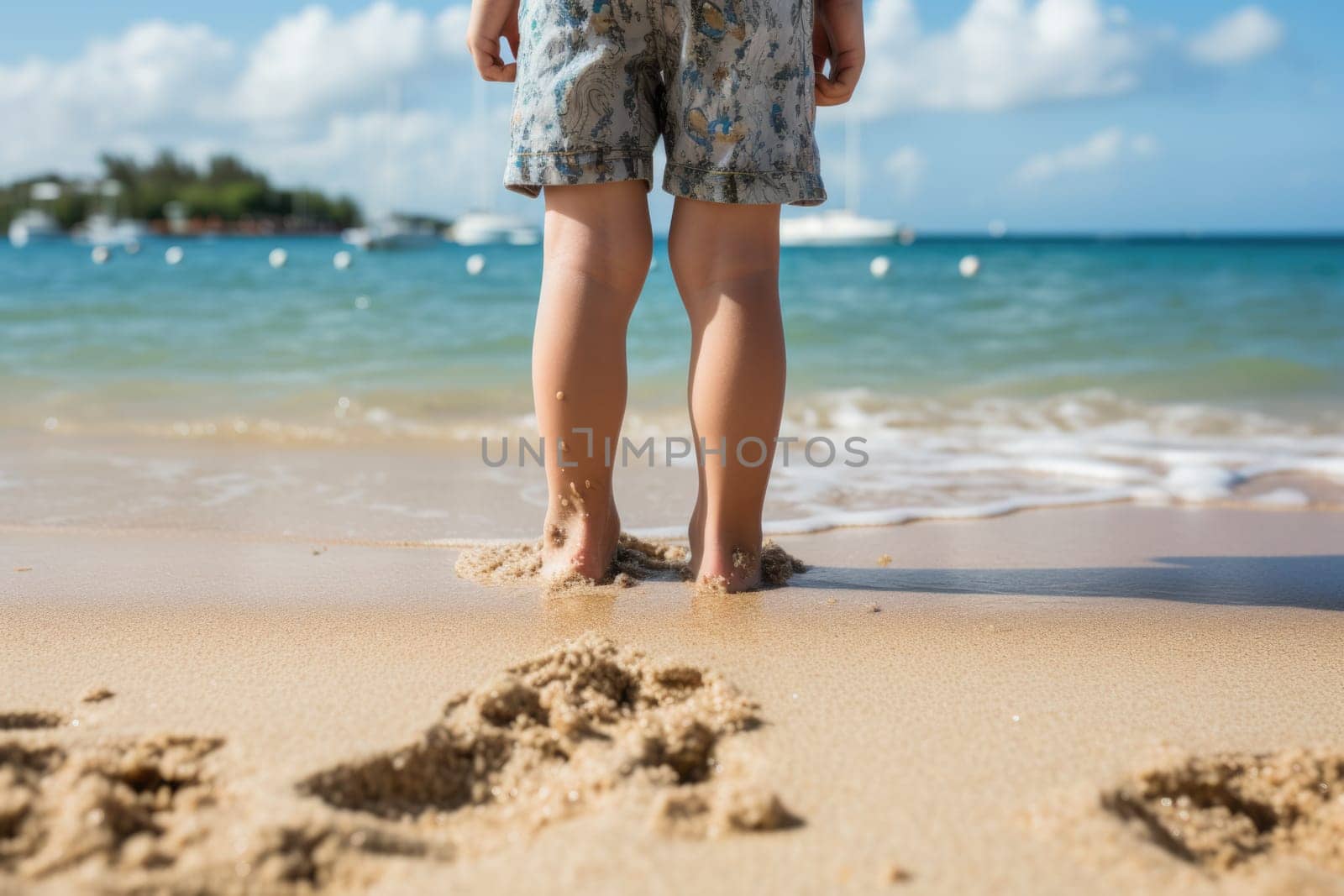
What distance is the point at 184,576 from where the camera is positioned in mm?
1898

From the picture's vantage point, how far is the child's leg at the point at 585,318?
1667 mm

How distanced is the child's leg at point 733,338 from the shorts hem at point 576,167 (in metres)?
0.10

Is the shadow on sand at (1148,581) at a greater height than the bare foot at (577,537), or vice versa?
the bare foot at (577,537)

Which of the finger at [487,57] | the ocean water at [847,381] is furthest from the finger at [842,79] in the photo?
the ocean water at [847,381]

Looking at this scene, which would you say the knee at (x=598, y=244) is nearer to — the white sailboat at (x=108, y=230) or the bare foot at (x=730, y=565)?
the bare foot at (x=730, y=565)

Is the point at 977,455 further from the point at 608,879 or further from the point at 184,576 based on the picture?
the point at 608,879

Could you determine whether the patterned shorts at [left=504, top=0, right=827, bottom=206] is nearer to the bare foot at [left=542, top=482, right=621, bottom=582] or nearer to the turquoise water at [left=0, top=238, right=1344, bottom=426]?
the bare foot at [left=542, top=482, right=621, bottom=582]

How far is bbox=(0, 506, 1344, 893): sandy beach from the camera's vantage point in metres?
0.90

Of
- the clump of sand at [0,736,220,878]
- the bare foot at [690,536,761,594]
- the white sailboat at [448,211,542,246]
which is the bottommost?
the clump of sand at [0,736,220,878]

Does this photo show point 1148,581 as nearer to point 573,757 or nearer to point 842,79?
point 842,79

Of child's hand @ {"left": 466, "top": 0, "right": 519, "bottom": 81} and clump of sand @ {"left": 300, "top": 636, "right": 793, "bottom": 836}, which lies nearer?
clump of sand @ {"left": 300, "top": 636, "right": 793, "bottom": 836}

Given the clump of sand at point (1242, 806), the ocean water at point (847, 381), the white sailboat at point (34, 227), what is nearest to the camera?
the clump of sand at point (1242, 806)

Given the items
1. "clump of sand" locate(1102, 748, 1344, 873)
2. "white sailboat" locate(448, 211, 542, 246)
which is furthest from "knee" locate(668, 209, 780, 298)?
"white sailboat" locate(448, 211, 542, 246)

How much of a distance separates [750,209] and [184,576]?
45.7 inches
